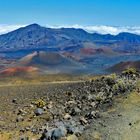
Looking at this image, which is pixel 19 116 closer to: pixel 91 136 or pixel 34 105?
pixel 34 105

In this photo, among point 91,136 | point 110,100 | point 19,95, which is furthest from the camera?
point 19,95

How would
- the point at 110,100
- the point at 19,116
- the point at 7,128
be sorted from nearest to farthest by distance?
the point at 110,100 < the point at 7,128 < the point at 19,116

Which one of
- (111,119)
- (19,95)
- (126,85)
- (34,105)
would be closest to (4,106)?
(34,105)

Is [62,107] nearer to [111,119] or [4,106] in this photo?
[4,106]

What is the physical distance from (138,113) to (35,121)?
10323 mm

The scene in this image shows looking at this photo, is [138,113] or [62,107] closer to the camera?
[138,113]

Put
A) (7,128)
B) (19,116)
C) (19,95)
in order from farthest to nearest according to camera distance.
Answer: (19,95) < (19,116) < (7,128)

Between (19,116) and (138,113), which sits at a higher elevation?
(138,113)

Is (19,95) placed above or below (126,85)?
below

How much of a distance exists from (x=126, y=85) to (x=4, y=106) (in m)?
13.1

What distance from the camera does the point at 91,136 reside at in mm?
22562

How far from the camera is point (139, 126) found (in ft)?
76.0

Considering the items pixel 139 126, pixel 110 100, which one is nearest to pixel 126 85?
pixel 110 100

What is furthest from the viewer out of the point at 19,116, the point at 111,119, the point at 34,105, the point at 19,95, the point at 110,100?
the point at 19,95
